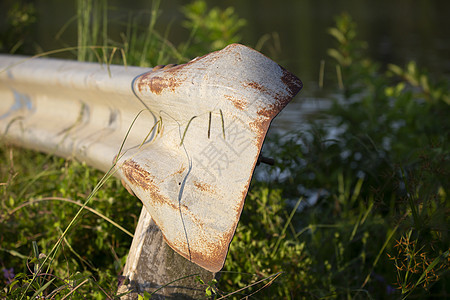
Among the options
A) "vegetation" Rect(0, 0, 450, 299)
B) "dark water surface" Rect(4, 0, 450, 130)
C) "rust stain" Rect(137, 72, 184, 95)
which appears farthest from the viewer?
"dark water surface" Rect(4, 0, 450, 130)

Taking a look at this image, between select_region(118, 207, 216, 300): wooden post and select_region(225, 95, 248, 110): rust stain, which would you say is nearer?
select_region(225, 95, 248, 110): rust stain

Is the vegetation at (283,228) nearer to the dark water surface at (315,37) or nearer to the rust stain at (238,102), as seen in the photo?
Answer: the rust stain at (238,102)

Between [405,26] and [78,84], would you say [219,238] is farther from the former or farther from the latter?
[405,26]

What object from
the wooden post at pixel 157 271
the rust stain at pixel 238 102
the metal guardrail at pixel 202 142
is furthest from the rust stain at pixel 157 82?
the wooden post at pixel 157 271

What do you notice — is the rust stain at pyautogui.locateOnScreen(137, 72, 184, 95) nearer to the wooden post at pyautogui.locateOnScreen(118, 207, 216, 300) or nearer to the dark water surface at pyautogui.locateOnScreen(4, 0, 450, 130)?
the wooden post at pyautogui.locateOnScreen(118, 207, 216, 300)

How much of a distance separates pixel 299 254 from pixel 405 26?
14.6 meters

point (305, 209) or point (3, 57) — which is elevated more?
point (3, 57)

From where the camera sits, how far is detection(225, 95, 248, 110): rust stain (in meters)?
1.50

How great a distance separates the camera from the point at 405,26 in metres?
15.2

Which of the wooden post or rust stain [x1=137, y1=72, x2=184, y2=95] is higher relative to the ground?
rust stain [x1=137, y1=72, x2=184, y2=95]

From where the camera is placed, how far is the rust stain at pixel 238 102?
1.50 metres

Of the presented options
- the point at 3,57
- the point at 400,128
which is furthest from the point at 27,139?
the point at 400,128

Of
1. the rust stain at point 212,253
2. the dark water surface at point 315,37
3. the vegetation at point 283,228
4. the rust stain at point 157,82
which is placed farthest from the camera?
the dark water surface at point 315,37

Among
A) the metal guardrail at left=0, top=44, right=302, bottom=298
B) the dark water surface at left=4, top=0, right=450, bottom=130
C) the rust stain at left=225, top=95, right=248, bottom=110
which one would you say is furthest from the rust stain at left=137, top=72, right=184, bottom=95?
the dark water surface at left=4, top=0, right=450, bottom=130
